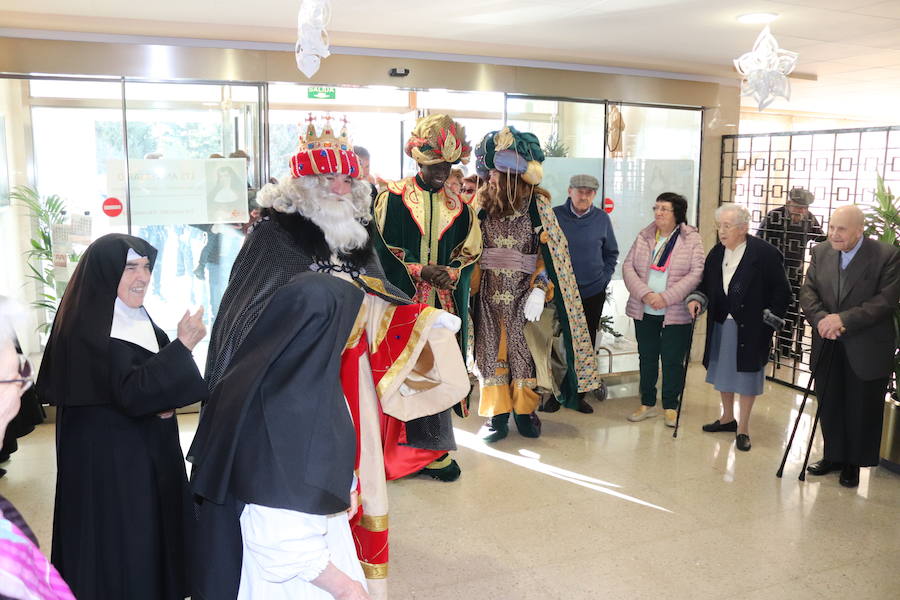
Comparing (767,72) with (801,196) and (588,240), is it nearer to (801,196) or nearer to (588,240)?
(588,240)

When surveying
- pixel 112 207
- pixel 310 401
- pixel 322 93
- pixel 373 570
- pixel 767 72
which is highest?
pixel 322 93

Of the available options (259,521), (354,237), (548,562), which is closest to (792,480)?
(548,562)

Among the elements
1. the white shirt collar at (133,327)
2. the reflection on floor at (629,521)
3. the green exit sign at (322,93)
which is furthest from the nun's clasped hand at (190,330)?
the green exit sign at (322,93)

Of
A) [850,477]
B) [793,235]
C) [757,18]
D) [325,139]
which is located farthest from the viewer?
[793,235]

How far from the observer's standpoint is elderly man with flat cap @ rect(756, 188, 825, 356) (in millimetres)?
6070

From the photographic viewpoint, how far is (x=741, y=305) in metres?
4.74

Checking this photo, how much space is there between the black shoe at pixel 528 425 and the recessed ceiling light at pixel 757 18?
2.90 metres

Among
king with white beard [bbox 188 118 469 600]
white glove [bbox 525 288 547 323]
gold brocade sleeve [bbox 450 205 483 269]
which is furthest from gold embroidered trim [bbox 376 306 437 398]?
white glove [bbox 525 288 547 323]

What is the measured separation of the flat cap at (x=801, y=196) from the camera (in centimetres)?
605

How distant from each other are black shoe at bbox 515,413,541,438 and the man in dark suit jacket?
1.67 m

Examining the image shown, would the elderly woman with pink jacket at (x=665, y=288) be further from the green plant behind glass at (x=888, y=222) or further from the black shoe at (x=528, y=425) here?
the green plant behind glass at (x=888, y=222)

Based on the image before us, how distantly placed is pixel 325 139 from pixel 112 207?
3.20 meters

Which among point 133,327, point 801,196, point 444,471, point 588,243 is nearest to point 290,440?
point 133,327

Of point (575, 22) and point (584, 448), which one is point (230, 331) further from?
point (575, 22)
